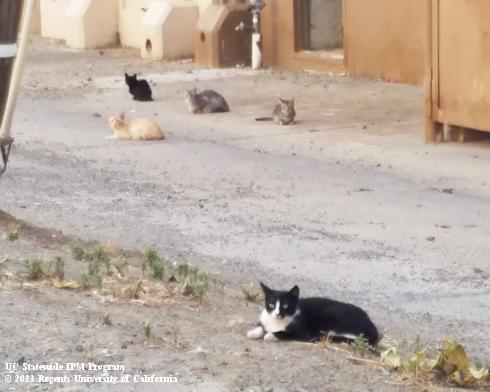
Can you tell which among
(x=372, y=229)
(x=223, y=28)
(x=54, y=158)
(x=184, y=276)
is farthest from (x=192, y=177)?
(x=223, y=28)

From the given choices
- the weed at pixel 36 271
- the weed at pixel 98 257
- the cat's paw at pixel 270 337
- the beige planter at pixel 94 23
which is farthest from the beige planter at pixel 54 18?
the cat's paw at pixel 270 337

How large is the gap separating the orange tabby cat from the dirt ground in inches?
5.9

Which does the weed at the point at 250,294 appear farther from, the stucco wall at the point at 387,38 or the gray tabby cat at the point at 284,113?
the stucco wall at the point at 387,38

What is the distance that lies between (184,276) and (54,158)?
607cm

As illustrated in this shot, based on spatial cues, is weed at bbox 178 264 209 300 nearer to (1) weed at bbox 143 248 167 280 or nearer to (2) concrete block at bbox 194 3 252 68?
(1) weed at bbox 143 248 167 280

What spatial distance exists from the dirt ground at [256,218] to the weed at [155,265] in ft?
1.02

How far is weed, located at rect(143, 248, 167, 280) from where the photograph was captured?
7211mm

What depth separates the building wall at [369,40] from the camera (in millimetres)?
17375

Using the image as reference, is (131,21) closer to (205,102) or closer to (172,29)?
(172,29)

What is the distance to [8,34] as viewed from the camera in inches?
267

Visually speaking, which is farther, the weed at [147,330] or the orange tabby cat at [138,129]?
the orange tabby cat at [138,129]

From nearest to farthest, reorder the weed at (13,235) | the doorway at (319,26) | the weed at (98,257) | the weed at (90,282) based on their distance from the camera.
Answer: the weed at (90,282) → the weed at (98,257) → the weed at (13,235) → the doorway at (319,26)

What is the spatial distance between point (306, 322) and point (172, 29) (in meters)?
15.9

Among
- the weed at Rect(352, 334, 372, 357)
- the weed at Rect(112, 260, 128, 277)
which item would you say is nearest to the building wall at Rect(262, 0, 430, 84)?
the weed at Rect(112, 260, 128, 277)
